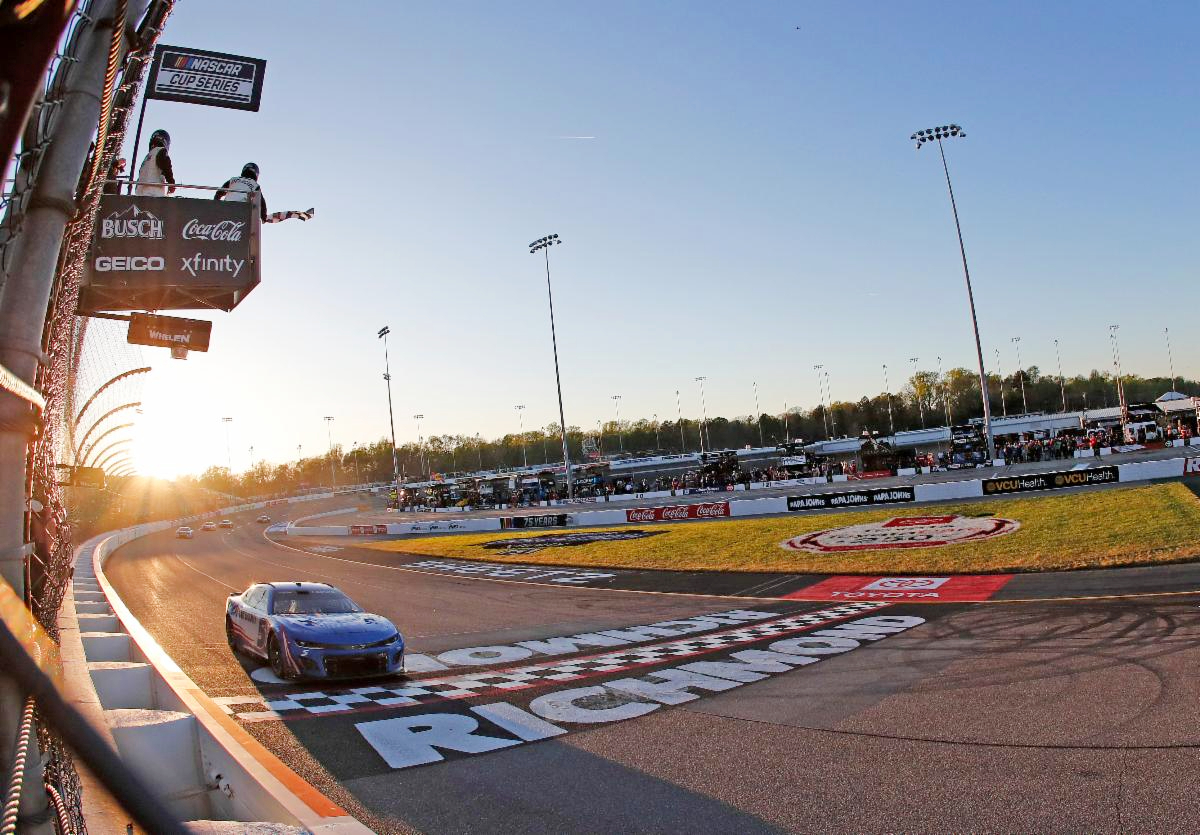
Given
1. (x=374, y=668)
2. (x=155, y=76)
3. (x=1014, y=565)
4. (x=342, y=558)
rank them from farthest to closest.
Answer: (x=342, y=558) → (x=1014, y=565) → (x=374, y=668) → (x=155, y=76)

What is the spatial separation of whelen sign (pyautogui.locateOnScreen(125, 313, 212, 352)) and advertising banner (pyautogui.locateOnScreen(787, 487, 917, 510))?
84.7 ft

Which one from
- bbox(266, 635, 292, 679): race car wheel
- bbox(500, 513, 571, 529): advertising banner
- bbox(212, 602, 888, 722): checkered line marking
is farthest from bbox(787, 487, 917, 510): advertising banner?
bbox(266, 635, 292, 679): race car wheel

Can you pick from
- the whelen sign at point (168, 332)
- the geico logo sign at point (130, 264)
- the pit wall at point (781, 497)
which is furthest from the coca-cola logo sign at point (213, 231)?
the pit wall at point (781, 497)

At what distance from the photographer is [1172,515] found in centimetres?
2025

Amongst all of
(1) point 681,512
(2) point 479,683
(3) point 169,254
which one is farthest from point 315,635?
(1) point 681,512

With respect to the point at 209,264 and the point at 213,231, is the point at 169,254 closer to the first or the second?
the point at 209,264

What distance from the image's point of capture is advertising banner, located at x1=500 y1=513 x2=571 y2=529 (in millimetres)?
41125

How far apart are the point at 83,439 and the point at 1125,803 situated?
851 inches

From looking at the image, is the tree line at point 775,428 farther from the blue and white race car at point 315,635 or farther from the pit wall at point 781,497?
the blue and white race car at point 315,635

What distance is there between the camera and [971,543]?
2114cm

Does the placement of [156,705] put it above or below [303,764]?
above

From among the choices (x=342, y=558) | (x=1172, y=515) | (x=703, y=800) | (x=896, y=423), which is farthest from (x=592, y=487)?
(x=896, y=423)

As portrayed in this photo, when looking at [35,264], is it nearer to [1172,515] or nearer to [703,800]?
[703,800]

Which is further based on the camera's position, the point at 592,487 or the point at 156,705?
the point at 592,487
